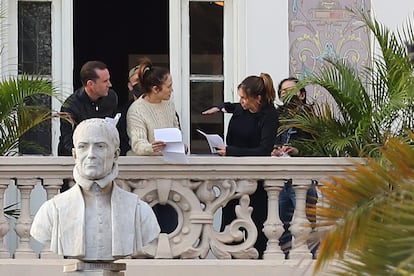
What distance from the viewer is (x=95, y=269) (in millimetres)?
11328

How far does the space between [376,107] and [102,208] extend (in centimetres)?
282

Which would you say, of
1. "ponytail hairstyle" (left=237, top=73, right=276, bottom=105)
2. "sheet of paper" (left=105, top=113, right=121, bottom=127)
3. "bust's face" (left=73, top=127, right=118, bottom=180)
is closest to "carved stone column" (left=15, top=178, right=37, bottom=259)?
"sheet of paper" (left=105, top=113, right=121, bottom=127)

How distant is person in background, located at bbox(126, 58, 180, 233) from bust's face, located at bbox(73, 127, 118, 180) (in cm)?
143

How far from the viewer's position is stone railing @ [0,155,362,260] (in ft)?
42.0

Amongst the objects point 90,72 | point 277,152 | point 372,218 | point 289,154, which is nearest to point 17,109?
point 90,72

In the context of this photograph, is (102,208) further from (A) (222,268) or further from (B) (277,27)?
(B) (277,27)

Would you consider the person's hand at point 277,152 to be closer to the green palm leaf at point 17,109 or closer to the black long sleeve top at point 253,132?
the black long sleeve top at point 253,132

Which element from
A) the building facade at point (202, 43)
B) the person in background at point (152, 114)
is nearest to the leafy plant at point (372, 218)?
the person in background at point (152, 114)

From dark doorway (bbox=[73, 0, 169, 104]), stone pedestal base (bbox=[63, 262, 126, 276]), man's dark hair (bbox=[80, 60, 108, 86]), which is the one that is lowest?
stone pedestal base (bbox=[63, 262, 126, 276])

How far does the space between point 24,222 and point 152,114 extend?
140cm

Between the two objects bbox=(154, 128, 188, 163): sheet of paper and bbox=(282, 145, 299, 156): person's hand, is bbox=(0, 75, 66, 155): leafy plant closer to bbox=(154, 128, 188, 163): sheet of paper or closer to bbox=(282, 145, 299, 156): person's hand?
bbox=(154, 128, 188, 163): sheet of paper

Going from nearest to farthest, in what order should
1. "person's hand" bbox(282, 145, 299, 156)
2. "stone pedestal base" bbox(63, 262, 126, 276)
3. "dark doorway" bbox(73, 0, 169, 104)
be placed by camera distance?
1. "stone pedestal base" bbox(63, 262, 126, 276)
2. "person's hand" bbox(282, 145, 299, 156)
3. "dark doorway" bbox(73, 0, 169, 104)

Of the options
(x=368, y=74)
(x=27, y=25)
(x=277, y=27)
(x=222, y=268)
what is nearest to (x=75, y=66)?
(x=27, y=25)

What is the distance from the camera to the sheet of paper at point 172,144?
12.5 metres
